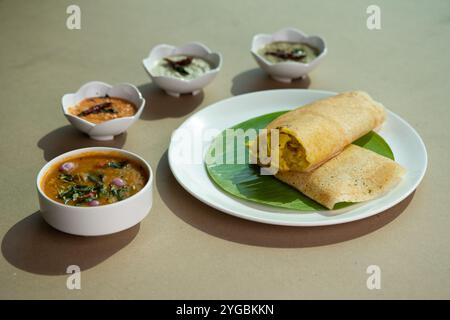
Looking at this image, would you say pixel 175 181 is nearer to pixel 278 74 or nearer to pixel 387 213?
pixel 387 213

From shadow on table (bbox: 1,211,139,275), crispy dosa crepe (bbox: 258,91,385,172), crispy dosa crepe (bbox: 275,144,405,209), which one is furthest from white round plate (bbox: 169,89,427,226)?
shadow on table (bbox: 1,211,139,275)

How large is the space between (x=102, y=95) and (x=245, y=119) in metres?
0.72

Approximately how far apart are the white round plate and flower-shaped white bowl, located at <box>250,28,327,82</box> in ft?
0.67

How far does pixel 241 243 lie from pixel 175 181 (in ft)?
1.60

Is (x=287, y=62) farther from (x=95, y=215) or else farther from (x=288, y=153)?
(x=95, y=215)

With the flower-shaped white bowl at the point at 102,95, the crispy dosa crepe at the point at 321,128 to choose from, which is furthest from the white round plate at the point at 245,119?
the flower-shaped white bowl at the point at 102,95

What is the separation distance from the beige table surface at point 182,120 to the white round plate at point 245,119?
0.06 m

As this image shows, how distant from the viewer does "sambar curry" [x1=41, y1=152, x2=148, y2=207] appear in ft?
6.72

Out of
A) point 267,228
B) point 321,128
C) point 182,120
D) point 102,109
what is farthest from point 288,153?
point 102,109

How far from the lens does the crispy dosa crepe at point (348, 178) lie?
2.25 m

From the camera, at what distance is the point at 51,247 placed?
82.6 inches

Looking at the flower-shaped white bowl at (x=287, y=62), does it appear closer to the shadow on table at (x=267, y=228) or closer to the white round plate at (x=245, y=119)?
the white round plate at (x=245, y=119)

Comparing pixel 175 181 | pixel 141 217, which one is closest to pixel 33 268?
pixel 141 217

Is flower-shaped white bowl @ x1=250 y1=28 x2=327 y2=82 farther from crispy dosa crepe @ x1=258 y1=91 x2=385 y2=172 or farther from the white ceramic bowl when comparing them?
the white ceramic bowl
